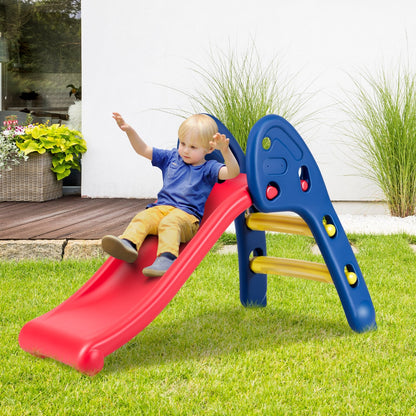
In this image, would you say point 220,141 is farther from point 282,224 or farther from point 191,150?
point 282,224

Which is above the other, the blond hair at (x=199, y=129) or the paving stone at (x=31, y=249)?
the blond hair at (x=199, y=129)

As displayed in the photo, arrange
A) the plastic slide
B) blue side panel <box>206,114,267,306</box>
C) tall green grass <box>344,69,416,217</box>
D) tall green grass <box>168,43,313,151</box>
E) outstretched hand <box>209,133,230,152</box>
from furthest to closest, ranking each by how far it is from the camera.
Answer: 1. tall green grass <box>168,43,313,151</box>
2. tall green grass <box>344,69,416,217</box>
3. blue side panel <box>206,114,267,306</box>
4. outstretched hand <box>209,133,230,152</box>
5. the plastic slide

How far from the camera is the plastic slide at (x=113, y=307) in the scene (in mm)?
2127

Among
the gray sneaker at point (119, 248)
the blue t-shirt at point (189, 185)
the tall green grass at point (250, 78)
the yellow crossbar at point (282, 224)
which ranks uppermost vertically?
the tall green grass at point (250, 78)

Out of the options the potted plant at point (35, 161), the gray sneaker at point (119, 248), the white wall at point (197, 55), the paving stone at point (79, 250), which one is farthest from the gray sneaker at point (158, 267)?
the white wall at point (197, 55)

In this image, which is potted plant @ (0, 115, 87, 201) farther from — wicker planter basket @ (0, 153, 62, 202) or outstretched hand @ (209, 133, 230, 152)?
outstretched hand @ (209, 133, 230, 152)

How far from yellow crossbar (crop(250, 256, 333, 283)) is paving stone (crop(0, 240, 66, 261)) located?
5.40 feet

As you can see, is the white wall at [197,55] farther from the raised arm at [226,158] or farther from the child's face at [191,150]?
the raised arm at [226,158]

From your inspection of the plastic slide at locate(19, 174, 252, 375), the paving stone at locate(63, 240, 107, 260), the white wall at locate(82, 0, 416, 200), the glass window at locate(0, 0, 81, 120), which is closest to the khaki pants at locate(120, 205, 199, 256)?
the plastic slide at locate(19, 174, 252, 375)

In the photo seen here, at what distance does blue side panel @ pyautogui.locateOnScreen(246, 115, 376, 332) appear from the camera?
2418 mm

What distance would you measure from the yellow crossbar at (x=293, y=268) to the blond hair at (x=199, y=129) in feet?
2.19

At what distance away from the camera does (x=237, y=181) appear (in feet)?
9.48

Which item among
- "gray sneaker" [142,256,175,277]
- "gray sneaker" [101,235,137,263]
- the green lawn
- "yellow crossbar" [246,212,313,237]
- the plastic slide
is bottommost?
the green lawn

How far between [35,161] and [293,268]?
4064 millimetres
